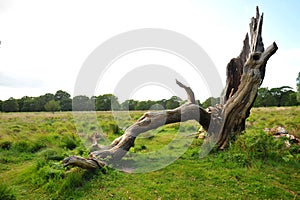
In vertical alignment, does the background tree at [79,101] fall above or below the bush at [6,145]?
above

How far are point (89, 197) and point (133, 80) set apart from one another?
6054mm

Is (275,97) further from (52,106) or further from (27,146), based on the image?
(27,146)

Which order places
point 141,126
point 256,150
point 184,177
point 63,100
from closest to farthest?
point 184,177
point 256,150
point 141,126
point 63,100

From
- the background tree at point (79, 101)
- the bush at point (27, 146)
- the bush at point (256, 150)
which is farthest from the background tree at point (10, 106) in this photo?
the bush at point (256, 150)

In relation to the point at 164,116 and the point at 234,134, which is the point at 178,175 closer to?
the point at 164,116

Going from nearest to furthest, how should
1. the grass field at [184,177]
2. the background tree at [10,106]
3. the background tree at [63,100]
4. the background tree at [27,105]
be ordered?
the grass field at [184,177], the background tree at [63,100], the background tree at [10,106], the background tree at [27,105]

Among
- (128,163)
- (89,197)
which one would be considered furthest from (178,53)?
(89,197)

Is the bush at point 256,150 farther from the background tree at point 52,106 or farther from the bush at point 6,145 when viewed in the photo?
the background tree at point 52,106

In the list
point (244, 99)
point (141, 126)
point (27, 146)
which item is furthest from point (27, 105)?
point (244, 99)

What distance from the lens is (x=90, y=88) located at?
8.88m

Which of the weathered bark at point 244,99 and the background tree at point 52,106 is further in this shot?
the background tree at point 52,106

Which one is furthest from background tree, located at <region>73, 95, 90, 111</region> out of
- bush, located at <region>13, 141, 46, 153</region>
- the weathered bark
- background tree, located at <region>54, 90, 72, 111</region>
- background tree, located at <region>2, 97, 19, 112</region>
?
background tree, located at <region>2, 97, 19, 112</region>

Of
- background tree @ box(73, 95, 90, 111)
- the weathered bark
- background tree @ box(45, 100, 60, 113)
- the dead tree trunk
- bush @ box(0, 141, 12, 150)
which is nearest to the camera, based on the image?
the dead tree trunk

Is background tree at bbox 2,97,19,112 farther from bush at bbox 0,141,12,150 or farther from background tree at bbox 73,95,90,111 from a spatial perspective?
background tree at bbox 73,95,90,111
